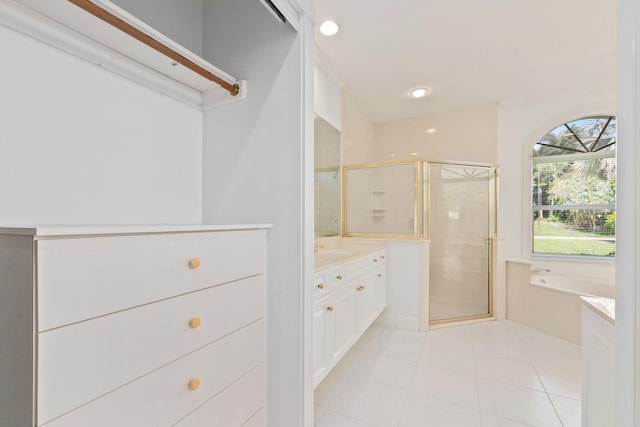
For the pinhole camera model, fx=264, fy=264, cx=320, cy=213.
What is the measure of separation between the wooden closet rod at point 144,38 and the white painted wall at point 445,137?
3233mm

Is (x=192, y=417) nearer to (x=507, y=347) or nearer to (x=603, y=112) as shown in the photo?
(x=507, y=347)

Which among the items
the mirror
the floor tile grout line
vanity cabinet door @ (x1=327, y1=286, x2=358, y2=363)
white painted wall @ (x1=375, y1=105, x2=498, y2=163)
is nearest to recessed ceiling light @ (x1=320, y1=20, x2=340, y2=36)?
the mirror

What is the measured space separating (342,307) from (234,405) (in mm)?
918

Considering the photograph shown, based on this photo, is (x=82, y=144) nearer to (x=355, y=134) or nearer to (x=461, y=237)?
(x=355, y=134)

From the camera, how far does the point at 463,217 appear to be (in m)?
3.20

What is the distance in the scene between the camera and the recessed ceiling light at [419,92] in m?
3.12

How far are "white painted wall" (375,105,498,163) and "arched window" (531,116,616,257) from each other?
613 millimetres

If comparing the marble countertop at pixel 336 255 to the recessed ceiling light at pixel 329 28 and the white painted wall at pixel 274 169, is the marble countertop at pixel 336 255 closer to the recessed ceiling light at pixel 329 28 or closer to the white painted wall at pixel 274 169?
the white painted wall at pixel 274 169

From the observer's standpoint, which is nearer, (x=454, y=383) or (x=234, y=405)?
(x=234, y=405)

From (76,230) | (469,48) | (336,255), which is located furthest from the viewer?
(469,48)

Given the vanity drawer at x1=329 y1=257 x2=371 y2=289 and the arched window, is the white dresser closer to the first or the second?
the vanity drawer at x1=329 y1=257 x2=371 y2=289

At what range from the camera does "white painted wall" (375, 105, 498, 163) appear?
3.56 metres

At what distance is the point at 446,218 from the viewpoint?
10.3ft

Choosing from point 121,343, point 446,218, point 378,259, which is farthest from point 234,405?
point 446,218
